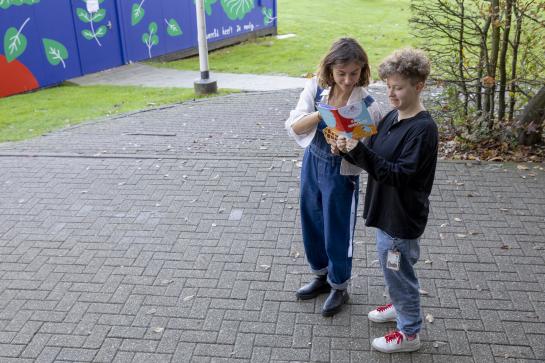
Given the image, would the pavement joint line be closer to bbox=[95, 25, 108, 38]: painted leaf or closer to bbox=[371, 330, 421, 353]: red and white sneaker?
bbox=[371, 330, 421, 353]: red and white sneaker

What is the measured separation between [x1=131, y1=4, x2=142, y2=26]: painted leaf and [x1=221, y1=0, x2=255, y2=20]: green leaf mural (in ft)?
10.0

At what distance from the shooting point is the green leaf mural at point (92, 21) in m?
13.1

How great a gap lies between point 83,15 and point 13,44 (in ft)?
6.63

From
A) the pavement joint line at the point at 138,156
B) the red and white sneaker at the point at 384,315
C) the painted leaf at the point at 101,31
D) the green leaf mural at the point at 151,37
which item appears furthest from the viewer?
the green leaf mural at the point at 151,37

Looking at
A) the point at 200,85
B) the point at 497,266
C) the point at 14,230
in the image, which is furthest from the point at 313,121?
the point at 200,85

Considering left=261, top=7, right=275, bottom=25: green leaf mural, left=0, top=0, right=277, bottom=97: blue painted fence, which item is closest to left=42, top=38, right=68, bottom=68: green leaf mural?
left=0, top=0, right=277, bottom=97: blue painted fence

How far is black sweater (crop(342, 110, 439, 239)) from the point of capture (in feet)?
9.43

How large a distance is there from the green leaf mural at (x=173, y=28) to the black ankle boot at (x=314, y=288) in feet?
42.9

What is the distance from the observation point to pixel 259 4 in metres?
18.5

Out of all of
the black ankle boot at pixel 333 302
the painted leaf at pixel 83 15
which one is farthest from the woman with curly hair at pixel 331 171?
the painted leaf at pixel 83 15

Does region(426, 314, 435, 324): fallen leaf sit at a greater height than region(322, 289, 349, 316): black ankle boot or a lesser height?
lesser

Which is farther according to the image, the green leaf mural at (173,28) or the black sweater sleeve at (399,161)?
the green leaf mural at (173,28)

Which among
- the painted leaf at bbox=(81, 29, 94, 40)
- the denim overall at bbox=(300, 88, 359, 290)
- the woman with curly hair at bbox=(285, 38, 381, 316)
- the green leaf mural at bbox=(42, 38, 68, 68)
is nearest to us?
the woman with curly hair at bbox=(285, 38, 381, 316)

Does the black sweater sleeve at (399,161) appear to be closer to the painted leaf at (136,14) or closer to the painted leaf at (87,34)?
the painted leaf at (87,34)
